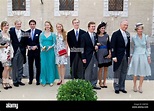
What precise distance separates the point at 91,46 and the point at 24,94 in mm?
1860

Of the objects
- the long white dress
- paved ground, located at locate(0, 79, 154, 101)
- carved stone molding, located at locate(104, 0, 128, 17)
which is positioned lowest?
paved ground, located at locate(0, 79, 154, 101)

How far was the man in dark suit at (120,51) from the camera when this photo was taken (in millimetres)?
6891

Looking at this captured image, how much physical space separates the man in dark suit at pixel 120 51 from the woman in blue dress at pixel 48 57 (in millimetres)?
1575

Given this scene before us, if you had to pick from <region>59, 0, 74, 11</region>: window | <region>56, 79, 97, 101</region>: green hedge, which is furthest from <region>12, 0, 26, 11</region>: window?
<region>56, 79, 97, 101</region>: green hedge

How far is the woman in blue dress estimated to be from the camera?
7574 millimetres

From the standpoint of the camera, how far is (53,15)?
19.8 metres

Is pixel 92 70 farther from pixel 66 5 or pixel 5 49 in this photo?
pixel 66 5

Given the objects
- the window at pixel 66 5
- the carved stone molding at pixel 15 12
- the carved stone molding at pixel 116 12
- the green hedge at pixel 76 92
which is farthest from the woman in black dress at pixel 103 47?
the carved stone molding at pixel 15 12

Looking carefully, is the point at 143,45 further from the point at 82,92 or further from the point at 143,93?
the point at 82,92

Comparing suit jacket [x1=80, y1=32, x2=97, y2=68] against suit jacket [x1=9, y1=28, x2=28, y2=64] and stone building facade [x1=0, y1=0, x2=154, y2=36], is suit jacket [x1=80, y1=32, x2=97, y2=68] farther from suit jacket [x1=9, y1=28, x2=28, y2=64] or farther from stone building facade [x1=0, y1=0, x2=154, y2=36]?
stone building facade [x1=0, y1=0, x2=154, y2=36]

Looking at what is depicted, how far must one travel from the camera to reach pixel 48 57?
7.73 metres

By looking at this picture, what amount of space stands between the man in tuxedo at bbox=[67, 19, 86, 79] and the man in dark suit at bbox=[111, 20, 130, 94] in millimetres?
1020

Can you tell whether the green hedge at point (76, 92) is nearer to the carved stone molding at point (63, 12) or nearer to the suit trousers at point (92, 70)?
the suit trousers at point (92, 70)
